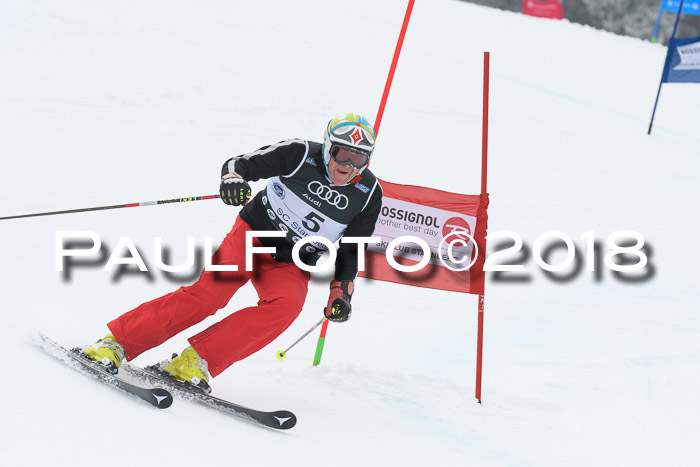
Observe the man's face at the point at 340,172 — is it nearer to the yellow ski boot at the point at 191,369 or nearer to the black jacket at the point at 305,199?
the black jacket at the point at 305,199

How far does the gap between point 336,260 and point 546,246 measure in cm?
369

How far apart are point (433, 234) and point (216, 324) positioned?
1.55m

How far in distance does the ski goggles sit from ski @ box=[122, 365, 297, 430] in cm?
132

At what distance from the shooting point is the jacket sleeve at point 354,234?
4082 mm

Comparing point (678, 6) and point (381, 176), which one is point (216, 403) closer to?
point (381, 176)

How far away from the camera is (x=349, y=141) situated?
380cm

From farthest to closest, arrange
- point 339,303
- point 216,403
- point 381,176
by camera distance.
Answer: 1. point 381,176
2. point 339,303
3. point 216,403

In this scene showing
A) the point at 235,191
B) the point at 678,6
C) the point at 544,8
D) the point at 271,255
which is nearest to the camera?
the point at 235,191

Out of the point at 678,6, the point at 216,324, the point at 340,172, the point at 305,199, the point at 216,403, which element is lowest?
the point at 216,403

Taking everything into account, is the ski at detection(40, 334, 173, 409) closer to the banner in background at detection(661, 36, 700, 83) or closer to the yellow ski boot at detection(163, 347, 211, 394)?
the yellow ski boot at detection(163, 347, 211, 394)

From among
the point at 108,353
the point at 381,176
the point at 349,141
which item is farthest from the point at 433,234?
the point at 381,176

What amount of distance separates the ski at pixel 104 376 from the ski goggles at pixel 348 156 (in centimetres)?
147

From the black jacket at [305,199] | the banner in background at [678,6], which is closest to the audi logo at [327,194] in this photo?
the black jacket at [305,199]

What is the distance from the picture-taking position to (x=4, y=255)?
5422mm
